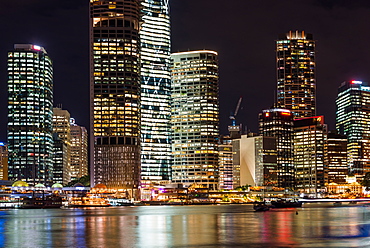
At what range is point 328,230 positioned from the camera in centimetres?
10188

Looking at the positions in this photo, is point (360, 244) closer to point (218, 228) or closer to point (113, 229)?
point (218, 228)

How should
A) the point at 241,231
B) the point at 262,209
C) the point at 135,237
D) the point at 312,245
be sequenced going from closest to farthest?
1. the point at 312,245
2. the point at 135,237
3. the point at 241,231
4. the point at 262,209

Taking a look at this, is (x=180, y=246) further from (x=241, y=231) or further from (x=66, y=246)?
(x=241, y=231)

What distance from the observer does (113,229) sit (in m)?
108

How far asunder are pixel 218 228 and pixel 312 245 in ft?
106

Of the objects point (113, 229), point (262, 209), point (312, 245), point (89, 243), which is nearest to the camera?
point (312, 245)

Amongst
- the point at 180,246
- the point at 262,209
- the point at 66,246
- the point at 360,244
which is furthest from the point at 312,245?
the point at 262,209

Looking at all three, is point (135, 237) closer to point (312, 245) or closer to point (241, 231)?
point (241, 231)

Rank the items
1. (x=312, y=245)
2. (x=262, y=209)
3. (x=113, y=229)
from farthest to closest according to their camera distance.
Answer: (x=262, y=209)
(x=113, y=229)
(x=312, y=245)

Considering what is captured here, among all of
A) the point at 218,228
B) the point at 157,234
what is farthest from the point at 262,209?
the point at 157,234

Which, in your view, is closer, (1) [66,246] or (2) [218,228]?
(1) [66,246]

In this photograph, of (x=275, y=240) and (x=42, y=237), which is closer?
(x=275, y=240)

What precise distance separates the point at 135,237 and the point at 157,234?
244 inches

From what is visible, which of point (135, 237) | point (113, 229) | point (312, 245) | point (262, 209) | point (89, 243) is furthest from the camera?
point (262, 209)
